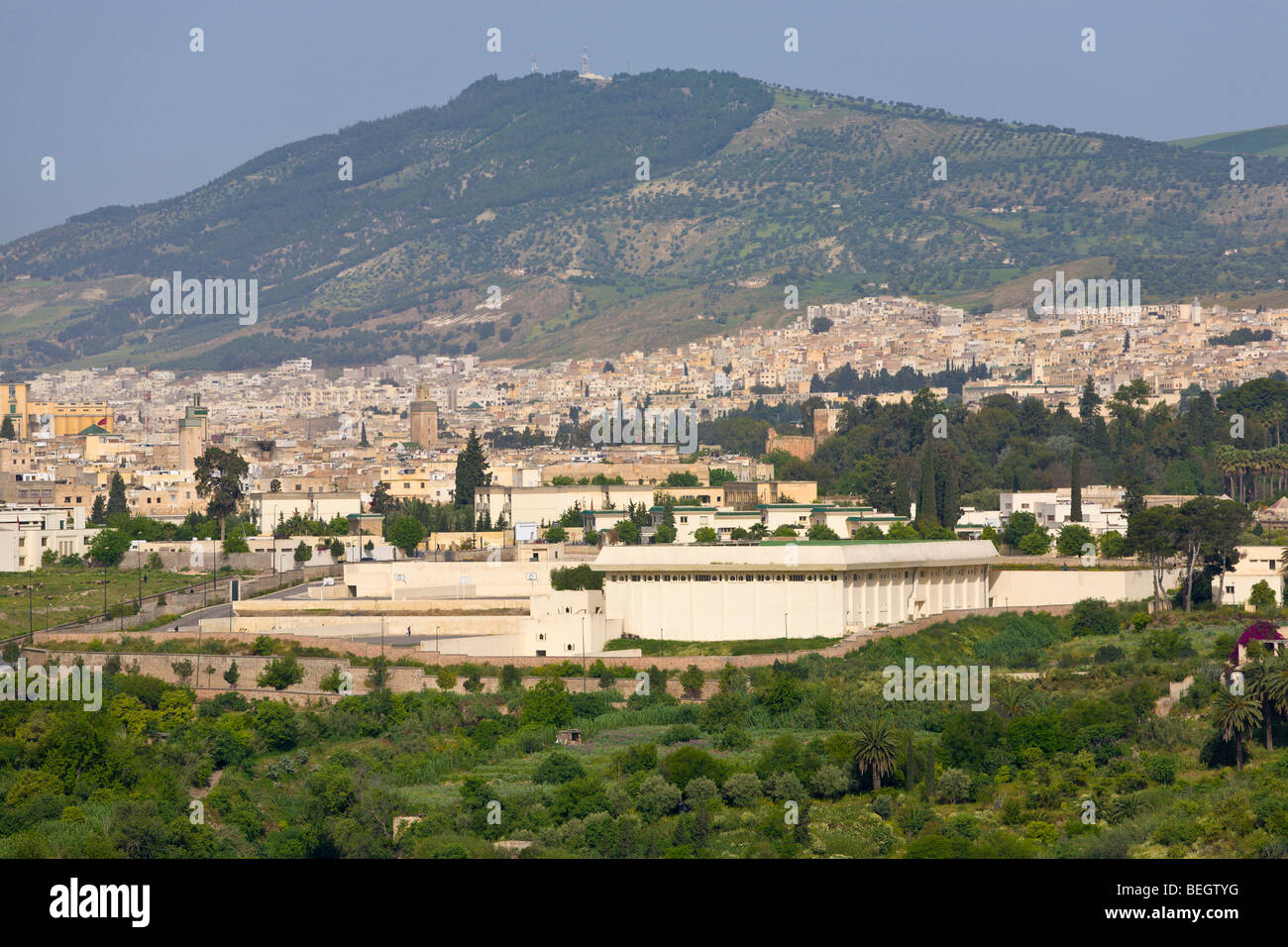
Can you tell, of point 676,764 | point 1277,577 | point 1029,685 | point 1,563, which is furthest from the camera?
point 1,563

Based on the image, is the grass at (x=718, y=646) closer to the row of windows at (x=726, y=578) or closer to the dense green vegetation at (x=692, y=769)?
the row of windows at (x=726, y=578)

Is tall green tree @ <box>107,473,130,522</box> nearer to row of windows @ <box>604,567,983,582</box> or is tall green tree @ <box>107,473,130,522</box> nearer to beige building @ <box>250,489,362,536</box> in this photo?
beige building @ <box>250,489,362,536</box>

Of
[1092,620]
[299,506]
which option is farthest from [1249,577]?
[299,506]

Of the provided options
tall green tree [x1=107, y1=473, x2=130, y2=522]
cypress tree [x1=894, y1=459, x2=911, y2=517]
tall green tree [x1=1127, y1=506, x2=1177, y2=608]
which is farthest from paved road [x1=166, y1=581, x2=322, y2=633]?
tall green tree [x1=107, y1=473, x2=130, y2=522]

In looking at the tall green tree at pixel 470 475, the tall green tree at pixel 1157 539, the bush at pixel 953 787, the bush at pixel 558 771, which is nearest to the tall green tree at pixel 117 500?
the tall green tree at pixel 470 475
